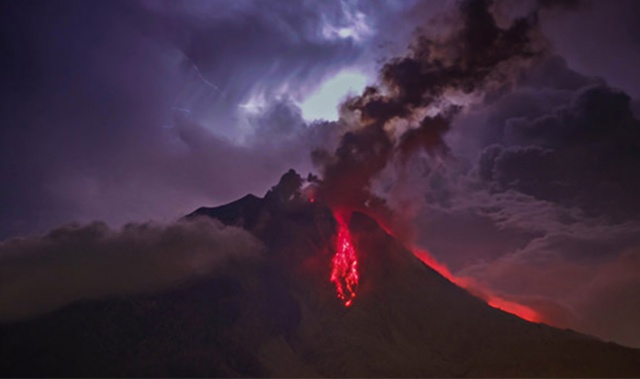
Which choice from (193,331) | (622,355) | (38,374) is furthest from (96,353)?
(622,355)

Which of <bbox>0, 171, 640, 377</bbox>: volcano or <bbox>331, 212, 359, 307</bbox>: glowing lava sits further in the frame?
<bbox>331, 212, 359, 307</bbox>: glowing lava

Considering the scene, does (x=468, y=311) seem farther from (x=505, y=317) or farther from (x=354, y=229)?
(x=354, y=229)

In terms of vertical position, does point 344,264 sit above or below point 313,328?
above

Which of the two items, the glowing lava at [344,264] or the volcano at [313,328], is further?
the glowing lava at [344,264]

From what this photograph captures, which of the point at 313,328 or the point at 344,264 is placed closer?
the point at 313,328
